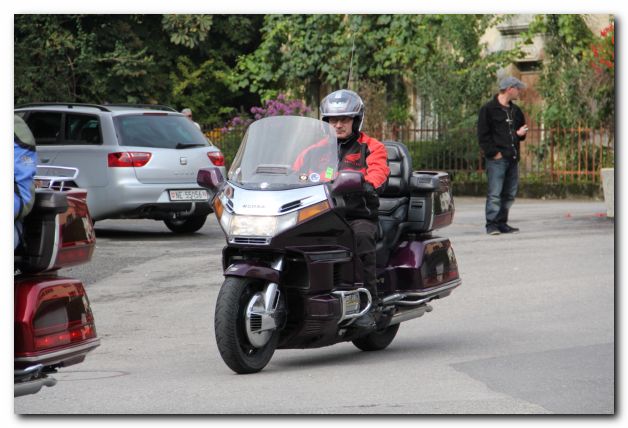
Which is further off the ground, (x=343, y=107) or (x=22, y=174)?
(x=343, y=107)

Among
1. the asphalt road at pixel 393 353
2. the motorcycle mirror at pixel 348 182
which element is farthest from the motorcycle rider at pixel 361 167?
the asphalt road at pixel 393 353

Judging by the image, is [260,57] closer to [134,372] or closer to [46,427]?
[134,372]

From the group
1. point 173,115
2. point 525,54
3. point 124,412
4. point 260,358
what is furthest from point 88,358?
point 525,54

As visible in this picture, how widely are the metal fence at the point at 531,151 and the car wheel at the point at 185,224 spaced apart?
7.34 metres

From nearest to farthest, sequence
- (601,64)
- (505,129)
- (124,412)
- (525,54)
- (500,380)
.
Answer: (124,412) → (500,380) → (505,129) → (601,64) → (525,54)

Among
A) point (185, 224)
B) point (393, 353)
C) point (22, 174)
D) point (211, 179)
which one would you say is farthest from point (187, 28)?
point (22, 174)

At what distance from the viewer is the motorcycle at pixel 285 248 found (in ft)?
25.6

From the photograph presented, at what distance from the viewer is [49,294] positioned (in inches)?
242

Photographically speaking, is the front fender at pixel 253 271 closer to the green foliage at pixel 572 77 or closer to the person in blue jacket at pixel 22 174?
the person in blue jacket at pixel 22 174

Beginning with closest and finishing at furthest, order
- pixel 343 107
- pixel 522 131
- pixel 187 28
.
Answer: pixel 343 107 < pixel 522 131 < pixel 187 28

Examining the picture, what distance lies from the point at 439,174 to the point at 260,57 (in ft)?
58.9

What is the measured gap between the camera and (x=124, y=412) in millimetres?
6746

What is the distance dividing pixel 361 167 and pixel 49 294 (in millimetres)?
2757

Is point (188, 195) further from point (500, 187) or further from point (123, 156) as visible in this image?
point (500, 187)
